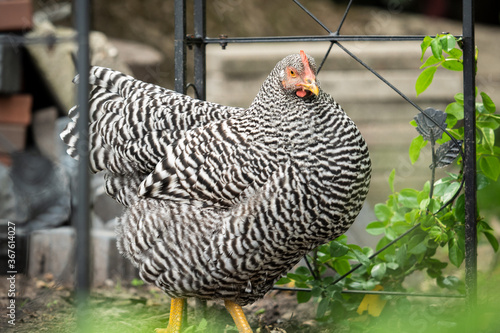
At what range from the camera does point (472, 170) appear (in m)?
2.28

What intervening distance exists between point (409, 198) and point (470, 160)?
0.43 metres

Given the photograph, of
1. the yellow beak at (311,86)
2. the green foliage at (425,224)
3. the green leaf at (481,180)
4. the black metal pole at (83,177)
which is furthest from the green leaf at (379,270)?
the black metal pole at (83,177)

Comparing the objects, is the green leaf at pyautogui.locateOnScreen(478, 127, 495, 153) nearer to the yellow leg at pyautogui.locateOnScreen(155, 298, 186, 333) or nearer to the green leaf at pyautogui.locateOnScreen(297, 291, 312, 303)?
the green leaf at pyautogui.locateOnScreen(297, 291, 312, 303)

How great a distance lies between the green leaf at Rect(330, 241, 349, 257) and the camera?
2.54 meters

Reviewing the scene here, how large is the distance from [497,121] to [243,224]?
3.89 feet

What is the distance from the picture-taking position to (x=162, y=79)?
595 centimetres

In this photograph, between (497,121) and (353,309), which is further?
(353,309)

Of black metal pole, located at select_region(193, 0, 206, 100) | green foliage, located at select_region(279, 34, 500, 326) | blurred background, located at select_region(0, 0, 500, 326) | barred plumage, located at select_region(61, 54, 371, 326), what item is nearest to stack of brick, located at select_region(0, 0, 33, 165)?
blurred background, located at select_region(0, 0, 500, 326)

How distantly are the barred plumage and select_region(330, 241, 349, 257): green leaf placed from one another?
11.8 inches

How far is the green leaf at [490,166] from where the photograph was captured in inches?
95.1

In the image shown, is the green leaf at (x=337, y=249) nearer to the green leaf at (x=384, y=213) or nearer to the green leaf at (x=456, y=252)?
the green leaf at (x=384, y=213)

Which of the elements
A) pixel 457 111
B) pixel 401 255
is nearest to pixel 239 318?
pixel 401 255

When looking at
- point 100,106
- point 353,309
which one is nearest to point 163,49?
point 100,106

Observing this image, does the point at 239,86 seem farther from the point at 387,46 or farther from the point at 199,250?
the point at 199,250
